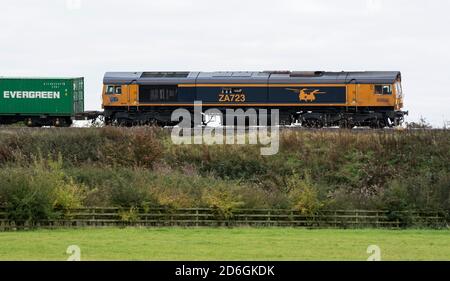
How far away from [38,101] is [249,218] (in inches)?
923

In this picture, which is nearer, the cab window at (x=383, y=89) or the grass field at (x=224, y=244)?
the grass field at (x=224, y=244)

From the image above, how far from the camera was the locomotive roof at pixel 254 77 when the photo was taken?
51688 mm

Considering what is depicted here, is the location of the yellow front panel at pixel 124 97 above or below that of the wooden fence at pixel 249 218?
above

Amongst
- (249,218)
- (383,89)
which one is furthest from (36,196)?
(383,89)

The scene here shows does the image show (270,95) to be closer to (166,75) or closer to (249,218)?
(166,75)

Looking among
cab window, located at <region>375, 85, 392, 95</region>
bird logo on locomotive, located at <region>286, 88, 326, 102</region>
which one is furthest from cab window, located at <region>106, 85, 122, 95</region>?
cab window, located at <region>375, 85, 392, 95</region>

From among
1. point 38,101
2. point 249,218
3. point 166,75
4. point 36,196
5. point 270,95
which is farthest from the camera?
point 38,101

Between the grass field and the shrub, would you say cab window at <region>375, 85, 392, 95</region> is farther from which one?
the shrub

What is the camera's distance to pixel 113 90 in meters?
53.4

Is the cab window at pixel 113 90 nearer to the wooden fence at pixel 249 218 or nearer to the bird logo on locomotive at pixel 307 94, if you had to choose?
the bird logo on locomotive at pixel 307 94

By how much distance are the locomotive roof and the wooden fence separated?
18016 mm

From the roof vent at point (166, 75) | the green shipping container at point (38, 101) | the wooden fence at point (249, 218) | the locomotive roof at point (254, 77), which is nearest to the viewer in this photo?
the wooden fence at point (249, 218)

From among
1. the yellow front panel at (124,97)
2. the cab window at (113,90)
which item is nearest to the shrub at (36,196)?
the yellow front panel at (124,97)

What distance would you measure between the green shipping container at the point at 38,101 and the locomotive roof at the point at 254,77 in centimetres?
252
